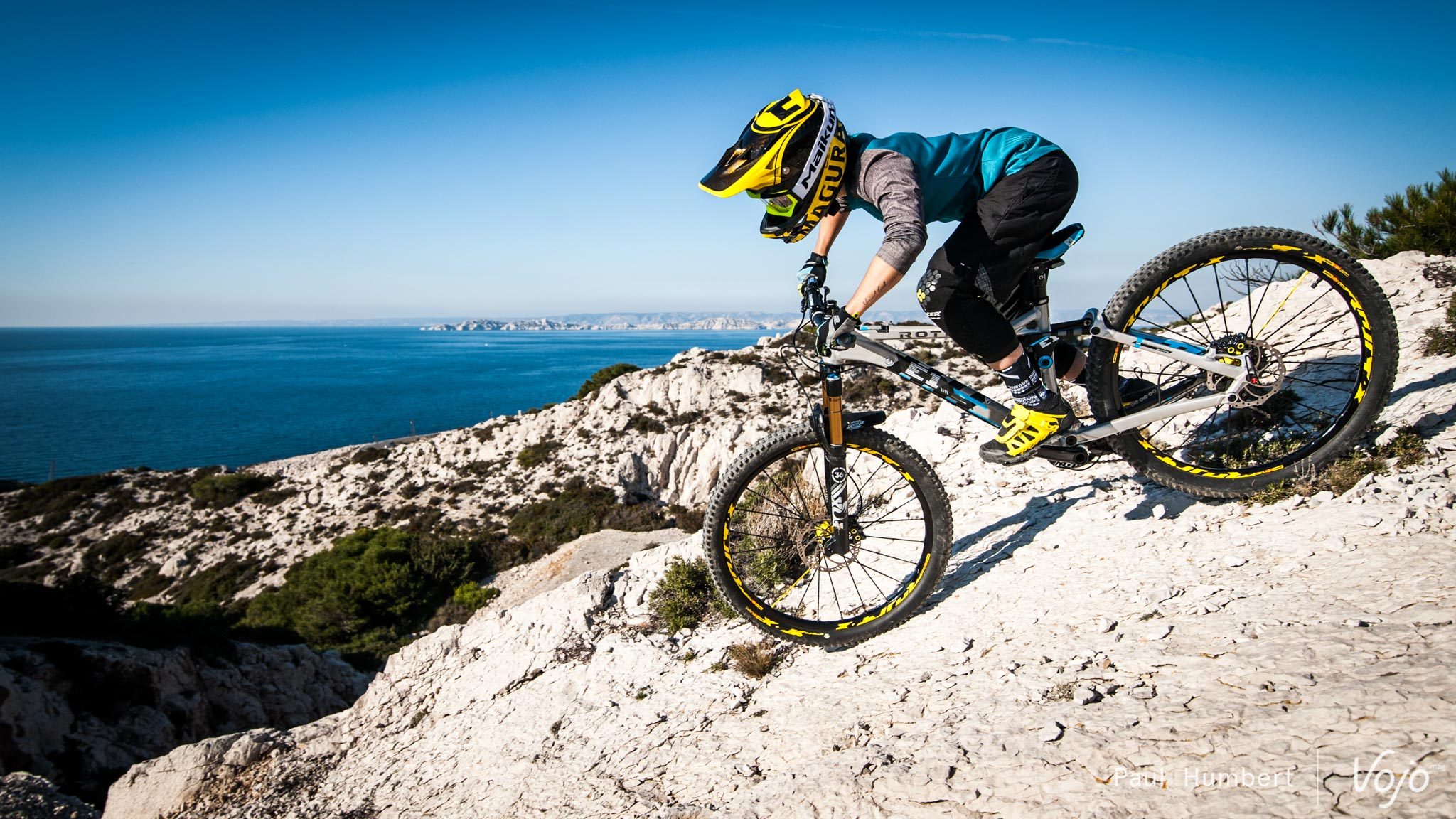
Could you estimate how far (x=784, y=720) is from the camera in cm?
360

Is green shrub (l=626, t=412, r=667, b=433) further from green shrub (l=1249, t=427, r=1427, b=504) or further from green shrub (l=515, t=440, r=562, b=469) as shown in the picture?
green shrub (l=1249, t=427, r=1427, b=504)

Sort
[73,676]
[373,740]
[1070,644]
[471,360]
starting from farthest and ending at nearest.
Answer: [471,360] → [73,676] → [373,740] → [1070,644]

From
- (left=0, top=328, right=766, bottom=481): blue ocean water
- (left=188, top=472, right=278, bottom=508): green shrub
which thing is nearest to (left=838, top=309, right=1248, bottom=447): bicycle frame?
(left=188, top=472, right=278, bottom=508): green shrub

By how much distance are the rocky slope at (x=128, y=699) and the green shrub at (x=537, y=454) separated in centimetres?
2760

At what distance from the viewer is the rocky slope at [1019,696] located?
7.50 feet

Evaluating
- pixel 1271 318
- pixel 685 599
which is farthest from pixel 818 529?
pixel 1271 318

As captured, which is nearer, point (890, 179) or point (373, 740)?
point (890, 179)

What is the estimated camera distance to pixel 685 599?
5.55 m

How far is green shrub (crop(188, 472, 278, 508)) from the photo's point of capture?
1600 inches

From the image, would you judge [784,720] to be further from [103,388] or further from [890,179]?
[103,388]

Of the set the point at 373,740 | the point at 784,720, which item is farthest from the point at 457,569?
the point at 784,720

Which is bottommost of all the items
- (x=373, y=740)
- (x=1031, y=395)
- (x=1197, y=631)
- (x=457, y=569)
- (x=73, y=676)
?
(x=457, y=569)

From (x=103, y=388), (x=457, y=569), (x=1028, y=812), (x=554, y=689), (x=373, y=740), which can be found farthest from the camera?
(x=103, y=388)

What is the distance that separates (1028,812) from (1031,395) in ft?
8.33
